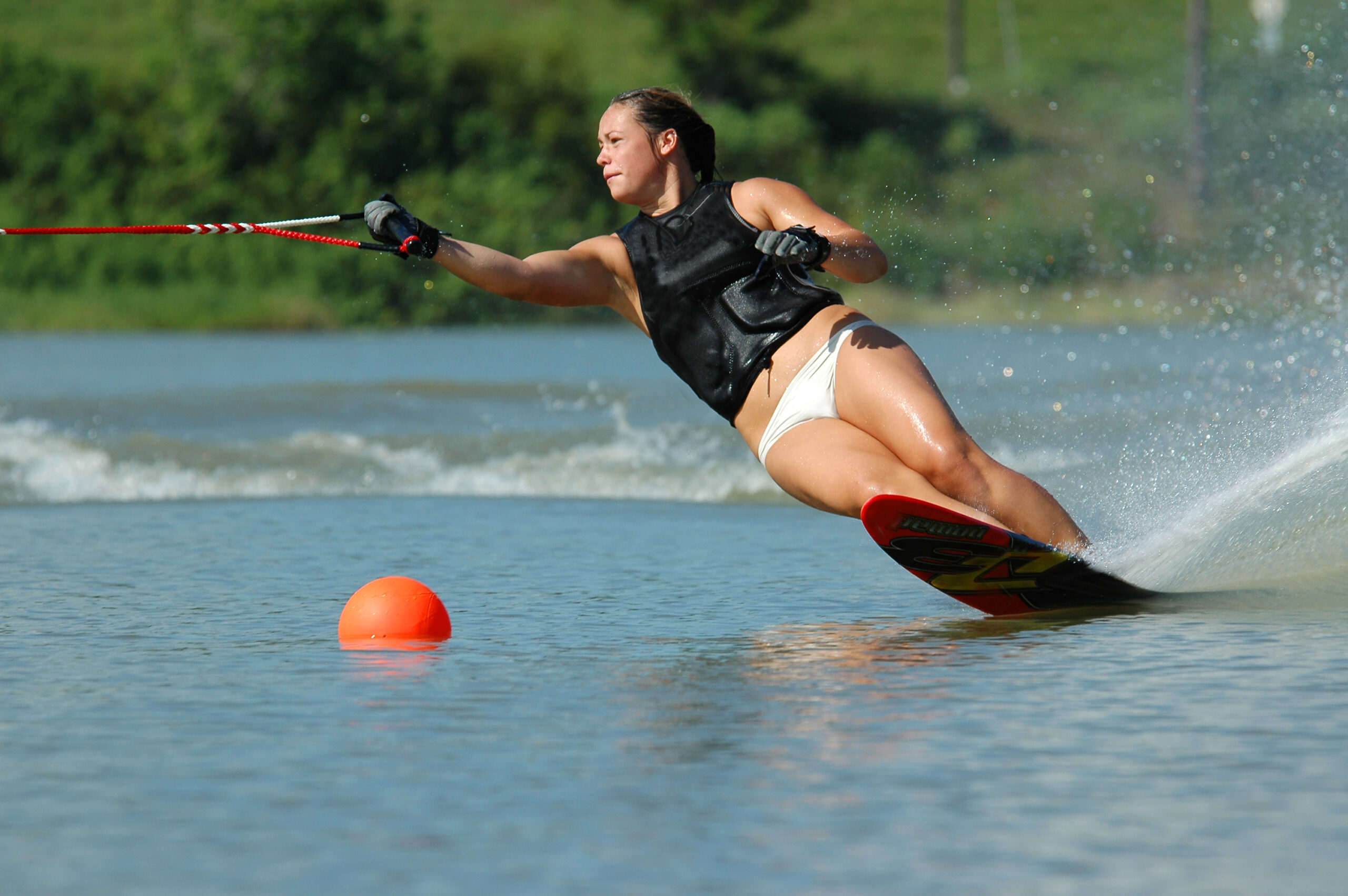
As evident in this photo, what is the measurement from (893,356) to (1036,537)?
0.64 m

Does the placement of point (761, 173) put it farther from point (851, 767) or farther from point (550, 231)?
point (851, 767)

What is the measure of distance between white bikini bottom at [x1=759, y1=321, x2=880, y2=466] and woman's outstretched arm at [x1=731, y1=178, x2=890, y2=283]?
202 millimetres

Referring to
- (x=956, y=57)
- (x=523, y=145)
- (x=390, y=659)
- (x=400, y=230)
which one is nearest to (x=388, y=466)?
(x=400, y=230)

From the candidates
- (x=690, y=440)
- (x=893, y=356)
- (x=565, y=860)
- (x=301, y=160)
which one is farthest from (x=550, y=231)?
(x=565, y=860)

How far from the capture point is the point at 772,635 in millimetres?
4941

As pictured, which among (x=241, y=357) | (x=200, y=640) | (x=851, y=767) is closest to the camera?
(x=851, y=767)

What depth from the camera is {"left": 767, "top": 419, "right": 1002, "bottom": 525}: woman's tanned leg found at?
16.2 feet

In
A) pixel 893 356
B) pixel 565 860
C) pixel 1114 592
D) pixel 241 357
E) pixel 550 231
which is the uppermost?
pixel 550 231

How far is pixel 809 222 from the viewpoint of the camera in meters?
5.17

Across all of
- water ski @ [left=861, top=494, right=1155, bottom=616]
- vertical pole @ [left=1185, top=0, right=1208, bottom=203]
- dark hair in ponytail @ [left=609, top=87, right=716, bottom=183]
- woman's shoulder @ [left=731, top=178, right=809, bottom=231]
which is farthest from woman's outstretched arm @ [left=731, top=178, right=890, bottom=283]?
vertical pole @ [left=1185, top=0, right=1208, bottom=203]

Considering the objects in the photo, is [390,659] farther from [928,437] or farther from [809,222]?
[809,222]

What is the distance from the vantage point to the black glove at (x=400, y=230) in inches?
192

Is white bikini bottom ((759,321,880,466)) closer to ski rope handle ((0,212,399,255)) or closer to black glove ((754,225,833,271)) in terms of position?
black glove ((754,225,833,271))

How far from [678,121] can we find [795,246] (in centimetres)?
92
